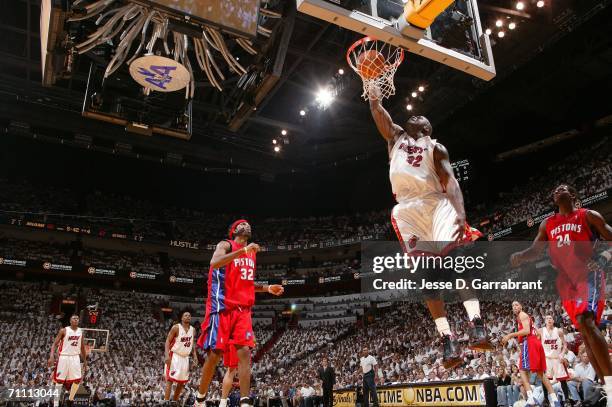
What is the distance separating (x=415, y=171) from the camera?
161 inches

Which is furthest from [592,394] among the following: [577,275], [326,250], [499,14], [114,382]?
[326,250]

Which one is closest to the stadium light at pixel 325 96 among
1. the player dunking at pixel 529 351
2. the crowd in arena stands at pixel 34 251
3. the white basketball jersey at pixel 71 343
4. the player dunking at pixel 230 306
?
the white basketball jersey at pixel 71 343

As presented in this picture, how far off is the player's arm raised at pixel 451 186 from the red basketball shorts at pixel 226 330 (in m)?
2.45

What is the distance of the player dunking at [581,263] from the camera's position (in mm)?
4066

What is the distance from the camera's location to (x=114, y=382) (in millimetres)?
17953

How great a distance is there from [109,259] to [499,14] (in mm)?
22057

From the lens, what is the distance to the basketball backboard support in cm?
582

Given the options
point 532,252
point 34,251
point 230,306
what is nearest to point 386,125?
point 532,252

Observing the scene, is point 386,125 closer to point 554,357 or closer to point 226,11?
point 226,11

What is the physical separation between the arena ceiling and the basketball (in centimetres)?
979

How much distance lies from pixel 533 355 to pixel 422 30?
4868mm

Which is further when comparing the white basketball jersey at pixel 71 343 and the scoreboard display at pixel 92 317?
the scoreboard display at pixel 92 317

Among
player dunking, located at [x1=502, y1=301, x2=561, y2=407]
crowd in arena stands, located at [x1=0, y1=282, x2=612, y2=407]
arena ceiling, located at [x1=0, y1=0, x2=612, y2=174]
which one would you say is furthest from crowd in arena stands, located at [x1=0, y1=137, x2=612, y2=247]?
player dunking, located at [x1=502, y1=301, x2=561, y2=407]

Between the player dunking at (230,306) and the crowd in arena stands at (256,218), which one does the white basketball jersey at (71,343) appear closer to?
the player dunking at (230,306)
